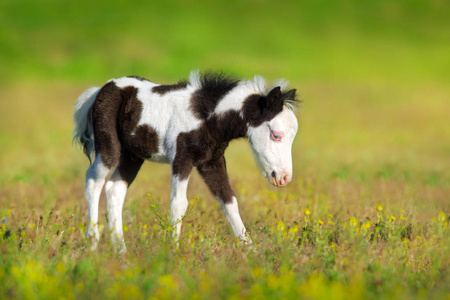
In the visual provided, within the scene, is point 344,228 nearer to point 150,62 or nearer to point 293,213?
point 293,213

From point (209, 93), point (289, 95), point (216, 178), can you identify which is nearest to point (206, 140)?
point (216, 178)

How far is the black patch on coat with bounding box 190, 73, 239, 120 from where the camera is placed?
6.05 metres

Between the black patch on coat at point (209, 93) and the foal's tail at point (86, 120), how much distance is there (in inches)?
53.2

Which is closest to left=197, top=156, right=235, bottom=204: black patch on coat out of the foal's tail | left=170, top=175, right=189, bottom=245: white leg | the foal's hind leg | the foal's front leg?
the foal's front leg

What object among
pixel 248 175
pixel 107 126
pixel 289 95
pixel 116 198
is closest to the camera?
pixel 289 95

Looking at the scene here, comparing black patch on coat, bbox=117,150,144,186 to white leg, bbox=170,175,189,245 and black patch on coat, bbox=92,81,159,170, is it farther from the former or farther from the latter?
white leg, bbox=170,175,189,245

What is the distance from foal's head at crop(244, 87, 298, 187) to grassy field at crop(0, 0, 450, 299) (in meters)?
0.61

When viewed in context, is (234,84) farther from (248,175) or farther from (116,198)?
(248,175)

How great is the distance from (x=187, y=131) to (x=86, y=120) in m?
1.53

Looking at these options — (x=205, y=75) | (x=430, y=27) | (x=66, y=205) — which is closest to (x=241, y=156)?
(x=66, y=205)

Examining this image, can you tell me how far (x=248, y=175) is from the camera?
11.0 meters

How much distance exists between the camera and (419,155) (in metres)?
15.1

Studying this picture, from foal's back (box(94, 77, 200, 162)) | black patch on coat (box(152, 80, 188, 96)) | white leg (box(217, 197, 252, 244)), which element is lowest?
white leg (box(217, 197, 252, 244))

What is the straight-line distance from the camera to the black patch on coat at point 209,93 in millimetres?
6047
